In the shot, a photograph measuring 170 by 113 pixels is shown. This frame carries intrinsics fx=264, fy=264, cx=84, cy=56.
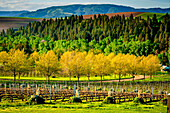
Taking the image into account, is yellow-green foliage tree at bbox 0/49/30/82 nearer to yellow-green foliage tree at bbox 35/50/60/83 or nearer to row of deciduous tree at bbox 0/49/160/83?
row of deciduous tree at bbox 0/49/160/83

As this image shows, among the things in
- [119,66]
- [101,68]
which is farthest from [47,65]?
[119,66]

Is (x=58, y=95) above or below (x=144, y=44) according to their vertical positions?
below

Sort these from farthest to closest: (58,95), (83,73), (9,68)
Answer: (83,73)
(9,68)
(58,95)

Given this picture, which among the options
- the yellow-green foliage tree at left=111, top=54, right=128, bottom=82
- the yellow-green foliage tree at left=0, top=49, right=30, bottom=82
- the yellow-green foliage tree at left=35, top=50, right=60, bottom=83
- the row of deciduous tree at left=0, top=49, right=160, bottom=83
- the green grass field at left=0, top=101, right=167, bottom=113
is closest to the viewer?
the green grass field at left=0, top=101, right=167, bottom=113

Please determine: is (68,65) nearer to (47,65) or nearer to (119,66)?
(47,65)

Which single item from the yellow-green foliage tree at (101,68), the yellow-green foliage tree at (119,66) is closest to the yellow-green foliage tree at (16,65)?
the yellow-green foliage tree at (101,68)

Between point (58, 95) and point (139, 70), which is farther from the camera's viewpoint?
point (139, 70)

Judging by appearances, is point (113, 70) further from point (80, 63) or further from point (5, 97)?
point (5, 97)

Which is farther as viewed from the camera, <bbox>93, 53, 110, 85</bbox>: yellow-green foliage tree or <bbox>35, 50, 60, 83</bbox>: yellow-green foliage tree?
<bbox>93, 53, 110, 85</bbox>: yellow-green foliage tree

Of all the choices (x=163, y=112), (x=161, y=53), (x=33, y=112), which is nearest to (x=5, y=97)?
(x=33, y=112)

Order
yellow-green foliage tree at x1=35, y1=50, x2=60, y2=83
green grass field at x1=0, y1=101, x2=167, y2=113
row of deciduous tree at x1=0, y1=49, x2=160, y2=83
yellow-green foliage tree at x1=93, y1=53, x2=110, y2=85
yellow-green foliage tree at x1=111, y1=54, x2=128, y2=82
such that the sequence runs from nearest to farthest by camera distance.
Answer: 1. green grass field at x1=0, y1=101, x2=167, y2=113
2. row of deciduous tree at x1=0, y1=49, x2=160, y2=83
3. yellow-green foliage tree at x1=35, y1=50, x2=60, y2=83
4. yellow-green foliage tree at x1=93, y1=53, x2=110, y2=85
5. yellow-green foliage tree at x1=111, y1=54, x2=128, y2=82

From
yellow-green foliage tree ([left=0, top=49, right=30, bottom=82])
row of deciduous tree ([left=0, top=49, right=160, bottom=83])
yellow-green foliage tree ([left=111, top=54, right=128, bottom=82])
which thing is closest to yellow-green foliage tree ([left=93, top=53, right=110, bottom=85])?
row of deciduous tree ([left=0, top=49, right=160, bottom=83])

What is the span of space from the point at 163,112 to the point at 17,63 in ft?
240

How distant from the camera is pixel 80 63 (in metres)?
111
